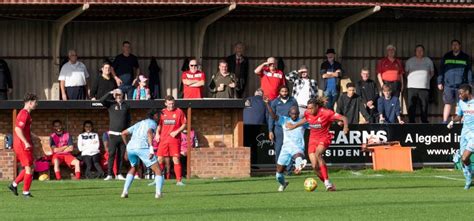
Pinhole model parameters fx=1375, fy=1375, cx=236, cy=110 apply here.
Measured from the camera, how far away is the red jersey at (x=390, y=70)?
112ft

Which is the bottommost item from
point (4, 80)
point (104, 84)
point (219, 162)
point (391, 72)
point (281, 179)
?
point (281, 179)

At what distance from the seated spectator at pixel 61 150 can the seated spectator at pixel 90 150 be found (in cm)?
20

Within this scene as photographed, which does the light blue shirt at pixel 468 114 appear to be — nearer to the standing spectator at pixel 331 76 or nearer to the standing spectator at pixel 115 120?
the standing spectator at pixel 331 76

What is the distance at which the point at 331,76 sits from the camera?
33438 mm

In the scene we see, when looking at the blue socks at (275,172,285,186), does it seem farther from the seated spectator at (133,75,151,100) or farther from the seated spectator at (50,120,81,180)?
the seated spectator at (133,75,151,100)

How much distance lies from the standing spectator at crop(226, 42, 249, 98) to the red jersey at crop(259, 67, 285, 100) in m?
1.04

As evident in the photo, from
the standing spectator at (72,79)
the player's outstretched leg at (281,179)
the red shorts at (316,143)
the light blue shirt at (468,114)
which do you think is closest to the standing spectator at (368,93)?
the standing spectator at (72,79)

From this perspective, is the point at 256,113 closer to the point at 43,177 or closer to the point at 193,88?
the point at 193,88

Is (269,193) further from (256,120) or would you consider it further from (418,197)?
(256,120)

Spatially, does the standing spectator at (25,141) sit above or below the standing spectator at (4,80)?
below

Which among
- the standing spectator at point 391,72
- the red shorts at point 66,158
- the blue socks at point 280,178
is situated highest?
the standing spectator at point 391,72

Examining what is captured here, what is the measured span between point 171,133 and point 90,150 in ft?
11.5

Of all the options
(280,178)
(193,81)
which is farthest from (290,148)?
(193,81)

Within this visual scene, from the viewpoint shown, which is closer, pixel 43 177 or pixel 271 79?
pixel 43 177
